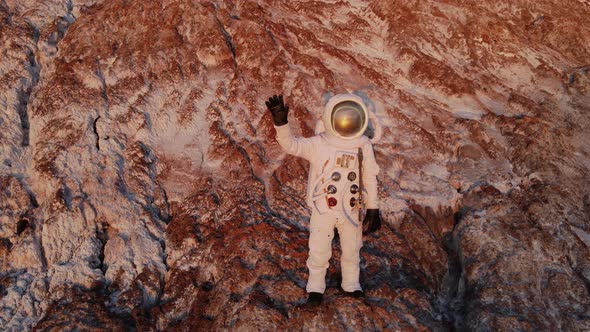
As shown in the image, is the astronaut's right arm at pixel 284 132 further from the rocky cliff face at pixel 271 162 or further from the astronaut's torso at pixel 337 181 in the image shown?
the rocky cliff face at pixel 271 162

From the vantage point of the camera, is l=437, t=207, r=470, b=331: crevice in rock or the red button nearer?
Answer: the red button

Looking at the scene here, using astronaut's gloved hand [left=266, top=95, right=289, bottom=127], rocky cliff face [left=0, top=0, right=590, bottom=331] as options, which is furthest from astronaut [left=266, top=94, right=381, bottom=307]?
rocky cliff face [left=0, top=0, right=590, bottom=331]

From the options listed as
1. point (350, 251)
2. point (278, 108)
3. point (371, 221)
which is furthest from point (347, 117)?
point (350, 251)

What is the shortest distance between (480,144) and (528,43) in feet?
11.8

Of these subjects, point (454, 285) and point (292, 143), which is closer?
point (292, 143)

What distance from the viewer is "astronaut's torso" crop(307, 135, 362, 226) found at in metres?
5.96

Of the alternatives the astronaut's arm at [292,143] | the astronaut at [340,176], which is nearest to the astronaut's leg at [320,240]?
the astronaut at [340,176]

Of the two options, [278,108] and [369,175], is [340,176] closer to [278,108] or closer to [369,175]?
[369,175]

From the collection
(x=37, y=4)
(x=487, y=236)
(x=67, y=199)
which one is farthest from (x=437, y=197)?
(x=37, y=4)

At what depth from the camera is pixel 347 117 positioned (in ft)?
18.9

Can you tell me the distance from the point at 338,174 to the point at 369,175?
0.44 m

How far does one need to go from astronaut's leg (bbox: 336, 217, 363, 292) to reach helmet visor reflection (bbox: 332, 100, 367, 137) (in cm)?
108

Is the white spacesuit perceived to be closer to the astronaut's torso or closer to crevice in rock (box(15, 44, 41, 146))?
the astronaut's torso

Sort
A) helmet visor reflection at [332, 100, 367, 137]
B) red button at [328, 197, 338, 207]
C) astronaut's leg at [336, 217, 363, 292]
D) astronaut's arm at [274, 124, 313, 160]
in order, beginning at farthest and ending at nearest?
astronaut's leg at [336, 217, 363, 292] < red button at [328, 197, 338, 207] < helmet visor reflection at [332, 100, 367, 137] < astronaut's arm at [274, 124, 313, 160]
